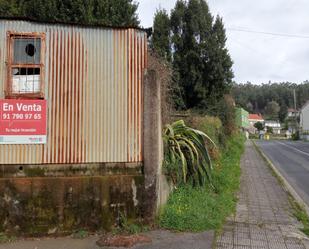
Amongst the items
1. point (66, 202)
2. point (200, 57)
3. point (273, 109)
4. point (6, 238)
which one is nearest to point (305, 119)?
point (200, 57)

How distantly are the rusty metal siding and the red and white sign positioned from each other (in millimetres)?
100

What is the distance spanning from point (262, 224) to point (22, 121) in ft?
14.7

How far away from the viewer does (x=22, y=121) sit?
5.91m

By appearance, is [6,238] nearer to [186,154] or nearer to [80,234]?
[80,234]

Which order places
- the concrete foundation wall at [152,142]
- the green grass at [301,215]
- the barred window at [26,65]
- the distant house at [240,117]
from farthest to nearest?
the distant house at [240,117] → the green grass at [301,215] → the concrete foundation wall at [152,142] → the barred window at [26,65]

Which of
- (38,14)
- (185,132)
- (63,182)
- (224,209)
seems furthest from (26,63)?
(38,14)

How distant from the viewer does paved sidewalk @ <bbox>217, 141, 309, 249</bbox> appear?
567 cm

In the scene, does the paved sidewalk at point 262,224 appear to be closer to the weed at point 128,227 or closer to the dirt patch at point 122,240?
the dirt patch at point 122,240

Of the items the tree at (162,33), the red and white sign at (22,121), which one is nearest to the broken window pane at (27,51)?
the red and white sign at (22,121)

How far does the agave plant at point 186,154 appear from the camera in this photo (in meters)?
7.87

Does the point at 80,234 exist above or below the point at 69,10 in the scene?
below

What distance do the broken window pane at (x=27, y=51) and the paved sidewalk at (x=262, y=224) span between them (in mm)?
Result: 4072

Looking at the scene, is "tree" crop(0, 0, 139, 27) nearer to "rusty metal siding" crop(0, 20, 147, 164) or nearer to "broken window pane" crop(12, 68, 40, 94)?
"rusty metal siding" crop(0, 20, 147, 164)

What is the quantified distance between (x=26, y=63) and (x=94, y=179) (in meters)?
2.14
